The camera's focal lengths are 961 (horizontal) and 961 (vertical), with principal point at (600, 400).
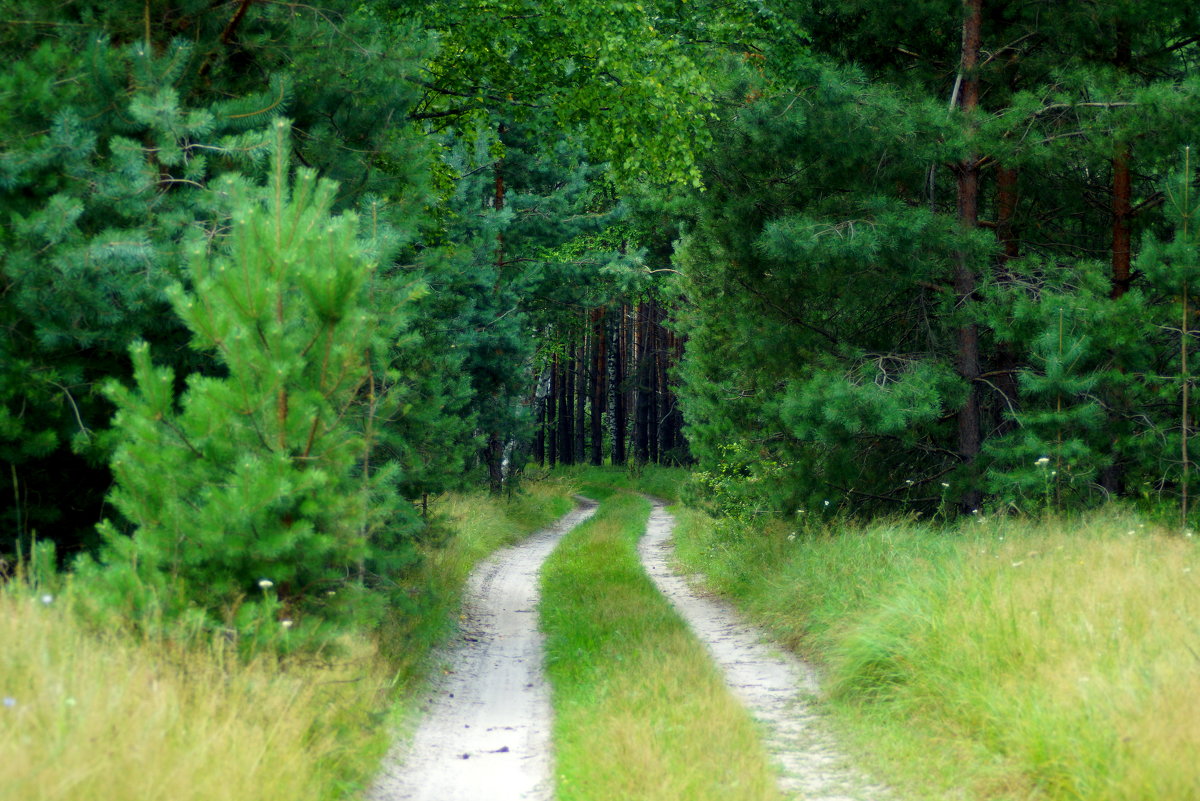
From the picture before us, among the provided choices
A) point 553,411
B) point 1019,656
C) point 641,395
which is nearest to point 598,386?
point 641,395

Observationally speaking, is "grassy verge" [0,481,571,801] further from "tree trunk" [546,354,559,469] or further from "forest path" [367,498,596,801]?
→ "tree trunk" [546,354,559,469]

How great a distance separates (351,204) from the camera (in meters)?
7.62

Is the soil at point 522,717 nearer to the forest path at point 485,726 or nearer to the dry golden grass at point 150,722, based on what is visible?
the forest path at point 485,726

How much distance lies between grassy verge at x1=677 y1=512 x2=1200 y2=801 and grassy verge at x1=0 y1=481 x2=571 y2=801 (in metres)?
2.99

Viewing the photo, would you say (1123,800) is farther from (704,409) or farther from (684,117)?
(704,409)

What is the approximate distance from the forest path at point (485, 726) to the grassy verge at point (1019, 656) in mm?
2027

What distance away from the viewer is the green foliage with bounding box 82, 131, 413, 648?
15.8 feet

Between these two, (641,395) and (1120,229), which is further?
(641,395)

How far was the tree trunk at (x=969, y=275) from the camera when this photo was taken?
10.3 m

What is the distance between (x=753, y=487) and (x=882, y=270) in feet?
12.5

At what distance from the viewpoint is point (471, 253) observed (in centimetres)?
1109

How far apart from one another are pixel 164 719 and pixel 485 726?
9.53ft

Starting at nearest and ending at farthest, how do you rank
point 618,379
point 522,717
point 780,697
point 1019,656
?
point 1019,656
point 522,717
point 780,697
point 618,379

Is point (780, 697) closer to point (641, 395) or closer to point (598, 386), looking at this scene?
point (641, 395)
